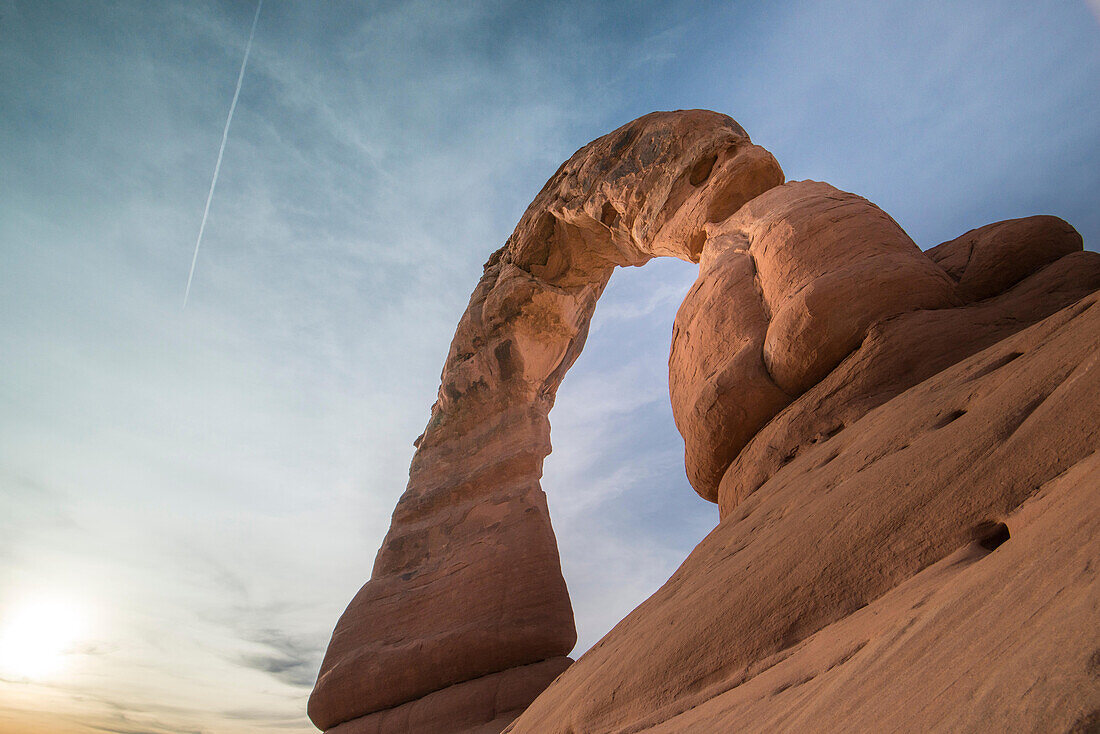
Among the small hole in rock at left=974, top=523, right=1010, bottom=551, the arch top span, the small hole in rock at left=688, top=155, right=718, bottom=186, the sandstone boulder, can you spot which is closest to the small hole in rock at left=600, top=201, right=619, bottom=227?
the arch top span

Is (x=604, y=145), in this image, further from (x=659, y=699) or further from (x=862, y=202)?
(x=659, y=699)

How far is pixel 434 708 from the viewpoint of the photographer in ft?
27.8

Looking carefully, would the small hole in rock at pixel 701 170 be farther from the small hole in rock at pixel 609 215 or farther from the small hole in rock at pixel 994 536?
the small hole in rock at pixel 994 536

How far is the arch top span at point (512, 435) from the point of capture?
347 inches

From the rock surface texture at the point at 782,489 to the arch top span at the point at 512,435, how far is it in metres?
0.05

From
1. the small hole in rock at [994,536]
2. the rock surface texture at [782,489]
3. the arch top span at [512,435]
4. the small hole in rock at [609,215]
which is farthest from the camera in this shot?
the small hole in rock at [609,215]

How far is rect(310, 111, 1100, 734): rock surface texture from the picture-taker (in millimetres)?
1869

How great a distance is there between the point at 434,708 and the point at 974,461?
7.80 metres

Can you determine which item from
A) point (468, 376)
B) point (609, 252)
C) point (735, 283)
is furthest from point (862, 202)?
point (468, 376)

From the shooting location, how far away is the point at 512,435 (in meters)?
12.0

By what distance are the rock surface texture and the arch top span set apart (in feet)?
0.15

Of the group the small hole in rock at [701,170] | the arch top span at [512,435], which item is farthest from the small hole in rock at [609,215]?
the small hole in rock at [701,170]

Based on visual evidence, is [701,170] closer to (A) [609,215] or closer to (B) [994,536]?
(A) [609,215]

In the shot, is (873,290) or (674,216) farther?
(674,216)
